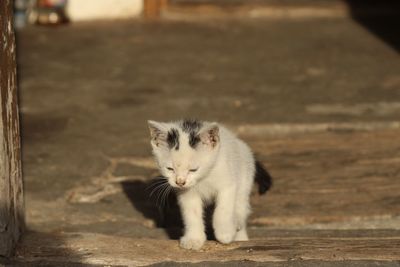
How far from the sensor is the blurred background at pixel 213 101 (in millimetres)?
5867

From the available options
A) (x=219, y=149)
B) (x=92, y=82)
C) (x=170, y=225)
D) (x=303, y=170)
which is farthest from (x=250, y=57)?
(x=219, y=149)

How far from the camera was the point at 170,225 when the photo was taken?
5723 mm

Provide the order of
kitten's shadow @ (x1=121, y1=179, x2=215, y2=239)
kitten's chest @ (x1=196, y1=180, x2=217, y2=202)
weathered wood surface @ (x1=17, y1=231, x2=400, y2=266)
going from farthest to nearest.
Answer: kitten's shadow @ (x1=121, y1=179, x2=215, y2=239), kitten's chest @ (x1=196, y1=180, x2=217, y2=202), weathered wood surface @ (x1=17, y1=231, x2=400, y2=266)

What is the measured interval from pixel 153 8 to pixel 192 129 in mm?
8281

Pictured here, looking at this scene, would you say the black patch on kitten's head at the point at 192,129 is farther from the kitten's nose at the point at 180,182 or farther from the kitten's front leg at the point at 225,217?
the kitten's front leg at the point at 225,217

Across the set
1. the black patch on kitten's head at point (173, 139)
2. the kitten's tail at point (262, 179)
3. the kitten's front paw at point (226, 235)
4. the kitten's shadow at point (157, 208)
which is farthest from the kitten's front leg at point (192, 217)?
the kitten's tail at point (262, 179)

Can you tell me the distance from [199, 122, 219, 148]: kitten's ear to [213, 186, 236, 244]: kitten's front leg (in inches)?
12.0

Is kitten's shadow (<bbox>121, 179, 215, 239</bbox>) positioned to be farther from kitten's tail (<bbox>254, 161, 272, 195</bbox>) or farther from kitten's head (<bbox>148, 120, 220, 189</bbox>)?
kitten's head (<bbox>148, 120, 220, 189</bbox>)

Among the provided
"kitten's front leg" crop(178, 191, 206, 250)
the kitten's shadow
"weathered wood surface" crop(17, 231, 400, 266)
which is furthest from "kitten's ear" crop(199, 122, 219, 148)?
the kitten's shadow

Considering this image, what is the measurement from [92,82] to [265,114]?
7.48 feet

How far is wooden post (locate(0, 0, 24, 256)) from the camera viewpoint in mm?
4363

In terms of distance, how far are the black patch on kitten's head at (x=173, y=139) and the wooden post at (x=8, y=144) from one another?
83cm

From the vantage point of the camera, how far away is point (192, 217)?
4.77m

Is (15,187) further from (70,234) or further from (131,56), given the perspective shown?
(131,56)
